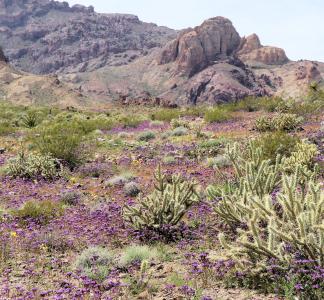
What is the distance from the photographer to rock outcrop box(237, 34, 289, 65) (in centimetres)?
19712

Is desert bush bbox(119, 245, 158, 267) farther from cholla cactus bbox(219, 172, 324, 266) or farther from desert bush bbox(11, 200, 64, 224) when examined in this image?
desert bush bbox(11, 200, 64, 224)

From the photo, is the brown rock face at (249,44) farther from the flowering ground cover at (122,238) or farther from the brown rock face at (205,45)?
the flowering ground cover at (122,238)

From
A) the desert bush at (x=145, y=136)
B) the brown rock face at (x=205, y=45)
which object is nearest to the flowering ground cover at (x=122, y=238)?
the desert bush at (x=145, y=136)

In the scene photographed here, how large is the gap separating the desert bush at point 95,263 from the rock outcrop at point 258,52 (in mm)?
197614

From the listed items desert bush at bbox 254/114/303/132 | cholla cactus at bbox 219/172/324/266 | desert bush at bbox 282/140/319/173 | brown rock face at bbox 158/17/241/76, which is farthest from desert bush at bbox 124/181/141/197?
brown rock face at bbox 158/17/241/76

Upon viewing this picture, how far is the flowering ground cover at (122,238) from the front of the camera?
4859 mm

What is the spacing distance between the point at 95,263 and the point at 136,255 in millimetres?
552

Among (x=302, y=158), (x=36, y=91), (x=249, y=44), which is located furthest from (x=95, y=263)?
(x=249, y=44)

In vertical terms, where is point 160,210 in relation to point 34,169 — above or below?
above

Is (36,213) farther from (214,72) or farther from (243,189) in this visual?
(214,72)

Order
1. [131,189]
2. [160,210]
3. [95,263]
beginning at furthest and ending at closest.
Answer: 1. [131,189]
2. [160,210]
3. [95,263]

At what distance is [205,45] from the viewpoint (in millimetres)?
181750

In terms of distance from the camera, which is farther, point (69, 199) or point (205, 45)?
point (205, 45)

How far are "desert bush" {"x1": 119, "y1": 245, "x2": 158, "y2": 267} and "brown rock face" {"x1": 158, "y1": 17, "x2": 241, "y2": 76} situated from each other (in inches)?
6963
